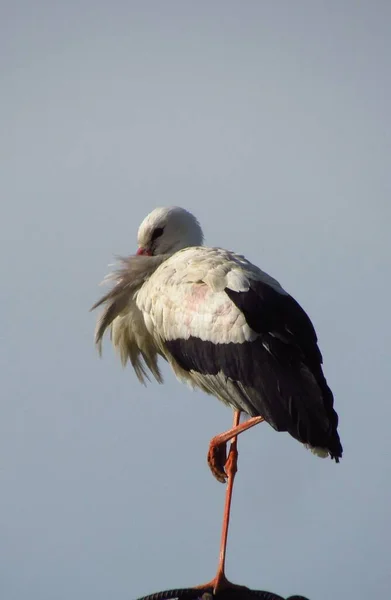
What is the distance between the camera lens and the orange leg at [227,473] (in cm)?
946

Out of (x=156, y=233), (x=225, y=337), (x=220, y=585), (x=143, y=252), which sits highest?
(x=156, y=233)

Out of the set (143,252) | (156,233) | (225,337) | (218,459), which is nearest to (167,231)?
(156,233)

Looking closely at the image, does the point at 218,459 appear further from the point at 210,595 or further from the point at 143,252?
the point at 143,252

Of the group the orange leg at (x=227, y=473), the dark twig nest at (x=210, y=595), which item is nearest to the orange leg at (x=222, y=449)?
the orange leg at (x=227, y=473)

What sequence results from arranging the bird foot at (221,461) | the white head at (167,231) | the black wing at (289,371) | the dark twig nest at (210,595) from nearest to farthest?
the dark twig nest at (210,595), the black wing at (289,371), the bird foot at (221,461), the white head at (167,231)

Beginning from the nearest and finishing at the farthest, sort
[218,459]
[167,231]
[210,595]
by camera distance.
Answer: [210,595] → [218,459] → [167,231]

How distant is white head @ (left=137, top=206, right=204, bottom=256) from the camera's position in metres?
10.7

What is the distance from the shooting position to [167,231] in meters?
10.7

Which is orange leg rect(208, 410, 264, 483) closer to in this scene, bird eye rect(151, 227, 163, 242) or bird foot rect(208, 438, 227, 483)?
bird foot rect(208, 438, 227, 483)

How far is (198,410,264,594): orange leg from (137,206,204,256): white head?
3.84 ft

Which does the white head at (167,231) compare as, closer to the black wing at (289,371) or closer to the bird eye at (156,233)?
the bird eye at (156,233)

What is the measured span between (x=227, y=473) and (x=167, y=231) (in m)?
1.61

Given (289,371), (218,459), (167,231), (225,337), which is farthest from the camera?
(167,231)

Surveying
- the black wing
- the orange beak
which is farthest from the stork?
the orange beak
